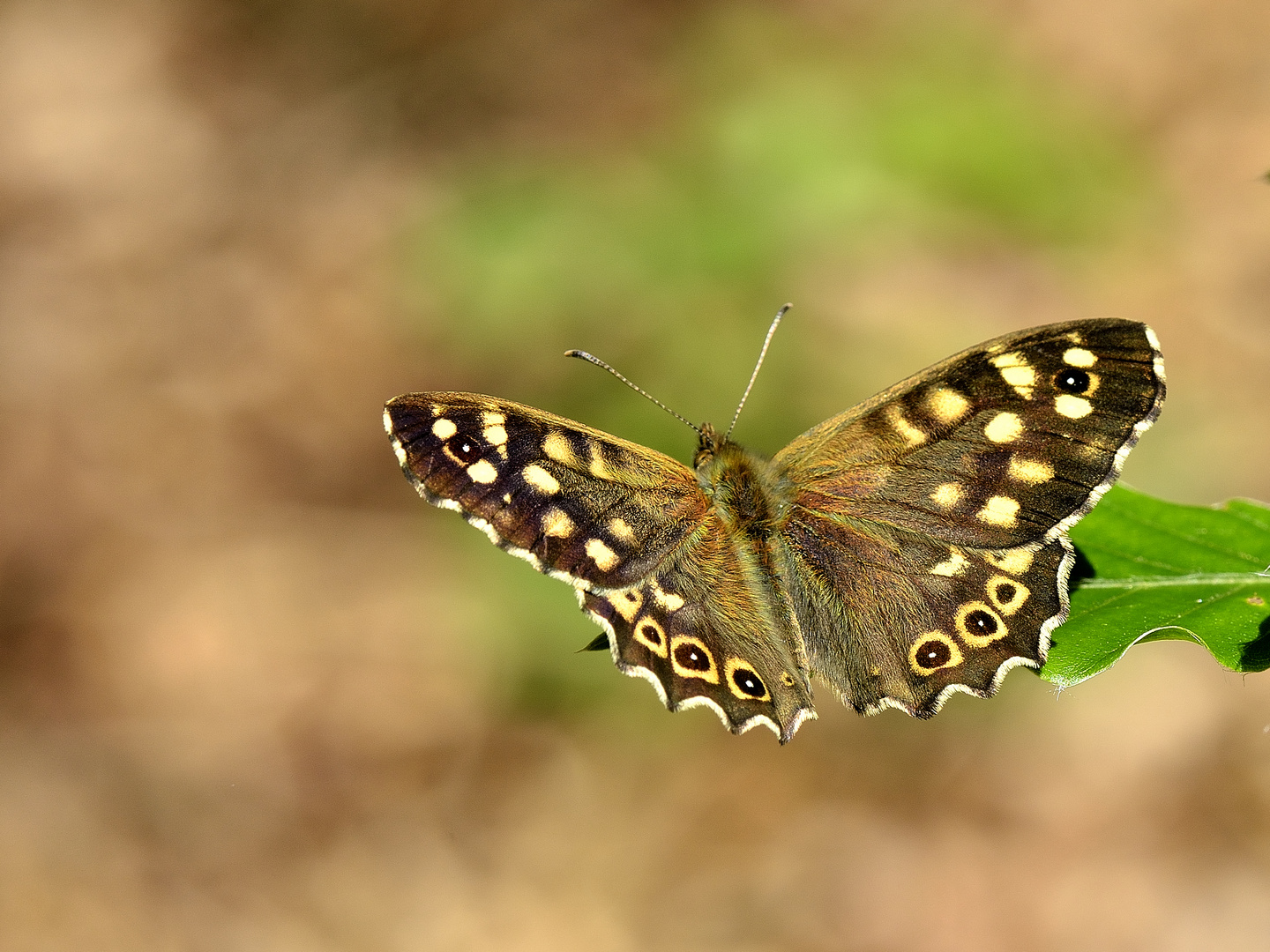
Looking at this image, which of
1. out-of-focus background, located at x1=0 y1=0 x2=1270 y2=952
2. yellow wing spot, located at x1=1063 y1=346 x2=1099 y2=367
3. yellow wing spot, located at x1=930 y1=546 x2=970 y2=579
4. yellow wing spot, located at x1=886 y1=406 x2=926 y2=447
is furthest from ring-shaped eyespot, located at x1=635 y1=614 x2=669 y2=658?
out-of-focus background, located at x1=0 y1=0 x2=1270 y2=952

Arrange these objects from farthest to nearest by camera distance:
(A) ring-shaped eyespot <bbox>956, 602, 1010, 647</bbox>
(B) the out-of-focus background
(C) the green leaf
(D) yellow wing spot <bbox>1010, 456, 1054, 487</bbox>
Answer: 1. (B) the out-of-focus background
2. (D) yellow wing spot <bbox>1010, 456, 1054, 487</bbox>
3. (A) ring-shaped eyespot <bbox>956, 602, 1010, 647</bbox>
4. (C) the green leaf

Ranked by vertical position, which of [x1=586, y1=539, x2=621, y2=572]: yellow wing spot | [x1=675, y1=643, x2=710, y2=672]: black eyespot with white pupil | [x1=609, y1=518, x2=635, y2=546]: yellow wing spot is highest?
[x1=609, y1=518, x2=635, y2=546]: yellow wing spot

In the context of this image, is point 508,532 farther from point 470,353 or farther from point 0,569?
point 0,569

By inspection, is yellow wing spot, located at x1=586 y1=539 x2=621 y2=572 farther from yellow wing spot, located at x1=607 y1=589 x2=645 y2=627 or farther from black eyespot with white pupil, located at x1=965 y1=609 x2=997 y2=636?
black eyespot with white pupil, located at x1=965 y1=609 x2=997 y2=636

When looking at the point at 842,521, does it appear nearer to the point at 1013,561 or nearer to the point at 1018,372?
the point at 1013,561

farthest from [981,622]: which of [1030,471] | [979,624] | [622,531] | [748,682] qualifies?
[622,531]

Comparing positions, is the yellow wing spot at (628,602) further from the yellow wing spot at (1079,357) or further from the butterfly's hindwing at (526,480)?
the yellow wing spot at (1079,357)

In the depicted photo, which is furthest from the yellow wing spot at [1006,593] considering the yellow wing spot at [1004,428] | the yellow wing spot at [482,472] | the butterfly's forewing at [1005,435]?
the yellow wing spot at [482,472]
